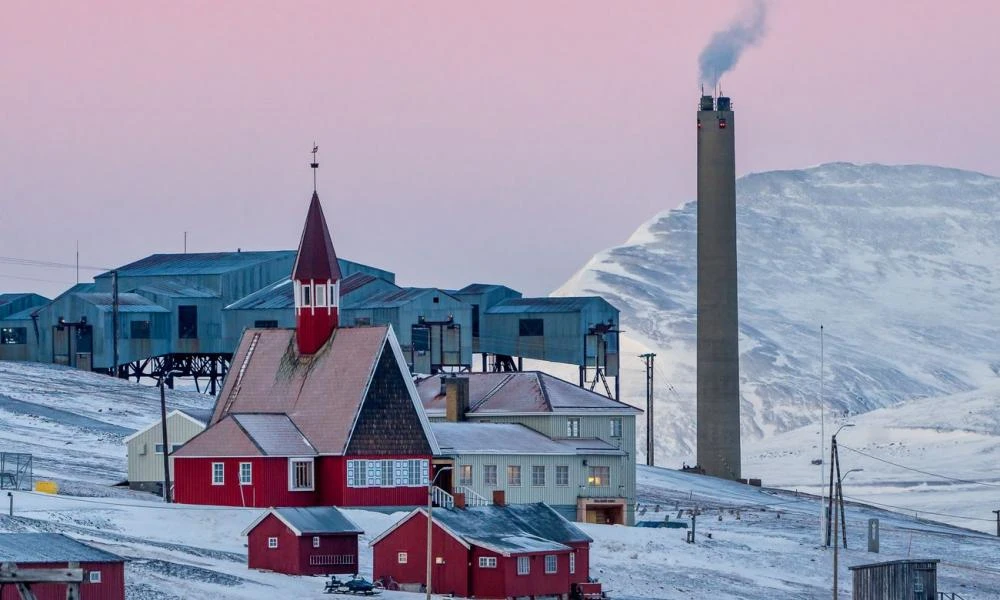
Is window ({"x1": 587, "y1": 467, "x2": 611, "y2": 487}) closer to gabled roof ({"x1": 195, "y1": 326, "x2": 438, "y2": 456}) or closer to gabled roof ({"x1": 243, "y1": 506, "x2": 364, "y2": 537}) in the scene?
gabled roof ({"x1": 195, "y1": 326, "x2": 438, "y2": 456})

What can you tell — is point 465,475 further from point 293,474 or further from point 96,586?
point 96,586

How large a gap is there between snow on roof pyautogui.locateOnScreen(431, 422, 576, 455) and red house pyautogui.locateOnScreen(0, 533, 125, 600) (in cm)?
3226

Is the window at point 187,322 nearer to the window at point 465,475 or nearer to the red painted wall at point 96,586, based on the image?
the window at point 465,475

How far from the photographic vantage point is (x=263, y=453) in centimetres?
7850

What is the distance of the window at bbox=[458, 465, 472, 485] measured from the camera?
8838 cm

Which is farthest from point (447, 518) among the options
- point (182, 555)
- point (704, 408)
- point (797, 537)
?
point (704, 408)

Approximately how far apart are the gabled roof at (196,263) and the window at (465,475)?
5738cm

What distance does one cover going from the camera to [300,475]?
7950 cm

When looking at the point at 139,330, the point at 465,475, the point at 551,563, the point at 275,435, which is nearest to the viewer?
the point at 551,563

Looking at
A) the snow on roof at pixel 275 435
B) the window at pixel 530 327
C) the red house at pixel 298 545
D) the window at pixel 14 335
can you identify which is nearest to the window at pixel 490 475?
the snow on roof at pixel 275 435

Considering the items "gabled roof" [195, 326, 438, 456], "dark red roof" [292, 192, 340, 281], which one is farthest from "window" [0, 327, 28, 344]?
"dark red roof" [292, 192, 340, 281]

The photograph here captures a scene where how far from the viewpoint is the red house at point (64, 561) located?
52.8 metres

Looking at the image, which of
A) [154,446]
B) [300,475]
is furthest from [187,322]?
[300,475]

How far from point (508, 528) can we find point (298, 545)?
765 centimetres
